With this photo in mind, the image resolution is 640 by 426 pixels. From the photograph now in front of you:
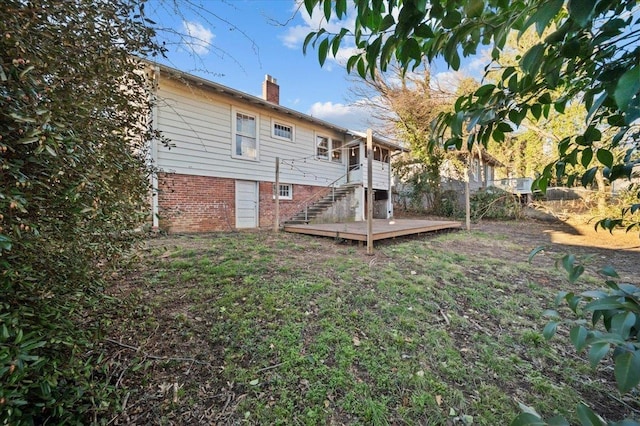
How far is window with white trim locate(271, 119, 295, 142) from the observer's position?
9703 millimetres

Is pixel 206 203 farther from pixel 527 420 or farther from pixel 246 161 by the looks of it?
pixel 527 420

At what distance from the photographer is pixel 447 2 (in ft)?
3.47

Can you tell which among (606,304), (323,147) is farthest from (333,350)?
(323,147)

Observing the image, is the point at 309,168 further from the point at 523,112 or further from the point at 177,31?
the point at 523,112

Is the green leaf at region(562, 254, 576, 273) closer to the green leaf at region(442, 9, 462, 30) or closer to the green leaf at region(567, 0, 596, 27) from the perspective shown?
the green leaf at region(567, 0, 596, 27)

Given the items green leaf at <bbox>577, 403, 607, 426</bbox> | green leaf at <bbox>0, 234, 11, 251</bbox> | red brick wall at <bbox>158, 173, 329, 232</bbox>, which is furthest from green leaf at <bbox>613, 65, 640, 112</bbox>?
red brick wall at <bbox>158, 173, 329, 232</bbox>

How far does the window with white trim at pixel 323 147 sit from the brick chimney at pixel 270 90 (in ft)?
7.27

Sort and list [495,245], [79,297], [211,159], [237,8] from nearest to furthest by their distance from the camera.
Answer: [79,297] < [237,8] < [495,245] < [211,159]

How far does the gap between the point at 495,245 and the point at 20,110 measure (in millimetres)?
8414

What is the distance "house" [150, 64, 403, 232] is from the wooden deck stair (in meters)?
0.04

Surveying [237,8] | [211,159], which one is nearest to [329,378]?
[237,8]

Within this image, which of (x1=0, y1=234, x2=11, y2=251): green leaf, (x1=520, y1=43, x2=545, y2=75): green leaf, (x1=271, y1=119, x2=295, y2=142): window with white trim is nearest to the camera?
(x1=520, y1=43, x2=545, y2=75): green leaf

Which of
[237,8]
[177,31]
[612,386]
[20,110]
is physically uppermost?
[237,8]

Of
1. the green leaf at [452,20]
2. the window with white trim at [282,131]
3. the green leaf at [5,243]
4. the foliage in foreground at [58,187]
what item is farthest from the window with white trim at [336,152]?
the green leaf at [5,243]
